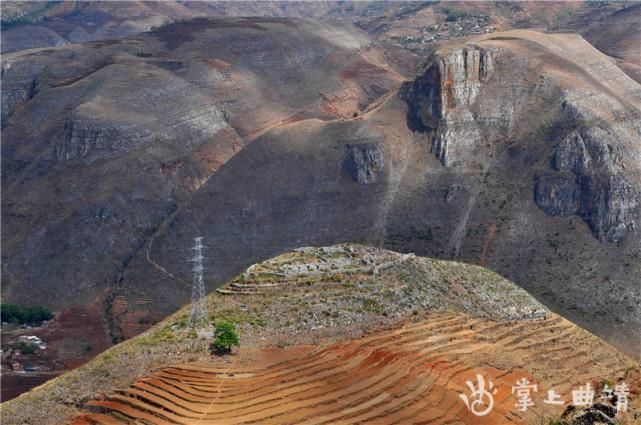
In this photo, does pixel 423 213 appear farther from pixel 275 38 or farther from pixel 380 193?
pixel 275 38

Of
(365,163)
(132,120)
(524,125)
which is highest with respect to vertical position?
(524,125)

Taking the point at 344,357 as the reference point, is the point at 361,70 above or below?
below

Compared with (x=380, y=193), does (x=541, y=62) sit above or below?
above

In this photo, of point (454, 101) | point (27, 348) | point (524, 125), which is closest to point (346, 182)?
point (454, 101)

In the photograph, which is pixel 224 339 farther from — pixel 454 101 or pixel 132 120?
pixel 132 120

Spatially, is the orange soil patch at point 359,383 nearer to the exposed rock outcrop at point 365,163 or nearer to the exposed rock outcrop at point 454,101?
the exposed rock outcrop at point 365,163

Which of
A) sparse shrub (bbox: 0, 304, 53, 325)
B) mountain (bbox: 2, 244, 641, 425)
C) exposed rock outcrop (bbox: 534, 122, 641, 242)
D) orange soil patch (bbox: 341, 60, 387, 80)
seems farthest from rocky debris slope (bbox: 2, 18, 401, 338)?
exposed rock outcrop (bbox: 534, 122, 641, 242)

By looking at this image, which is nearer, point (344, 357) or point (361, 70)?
point (344, 357)

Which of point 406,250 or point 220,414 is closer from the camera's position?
point 220,414

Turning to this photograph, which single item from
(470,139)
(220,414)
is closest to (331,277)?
(220,414)
